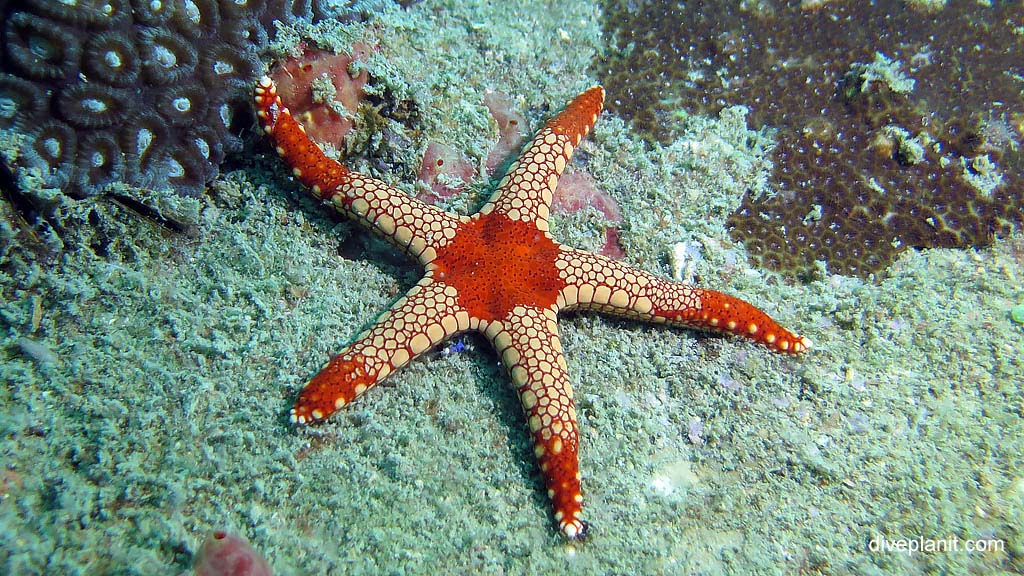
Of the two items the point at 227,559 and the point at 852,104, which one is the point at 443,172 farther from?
the point at 852,104

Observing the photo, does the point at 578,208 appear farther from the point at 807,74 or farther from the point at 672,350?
the point at 807,74

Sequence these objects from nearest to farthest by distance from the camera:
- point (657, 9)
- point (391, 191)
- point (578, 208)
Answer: point (391, 191) → point (578, 208) → point (657, 9)

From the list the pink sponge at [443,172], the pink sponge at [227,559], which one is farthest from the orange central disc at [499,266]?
the pink sponge at [227,559]

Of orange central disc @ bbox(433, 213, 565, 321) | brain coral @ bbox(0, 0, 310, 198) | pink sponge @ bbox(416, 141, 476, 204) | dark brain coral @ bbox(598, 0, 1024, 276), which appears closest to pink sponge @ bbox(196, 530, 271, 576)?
orange central disc @ bbox(433, 213, 565, 321)

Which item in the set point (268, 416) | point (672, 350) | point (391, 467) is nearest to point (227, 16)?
point (268, 416)

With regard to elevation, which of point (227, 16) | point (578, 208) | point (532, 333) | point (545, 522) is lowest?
point (545, 522)

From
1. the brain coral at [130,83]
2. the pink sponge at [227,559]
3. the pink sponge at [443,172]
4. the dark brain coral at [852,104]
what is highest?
the dark brain coral at [852,104]

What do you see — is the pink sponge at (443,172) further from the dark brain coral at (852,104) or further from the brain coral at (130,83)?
the dark brain coral at (852,104)
